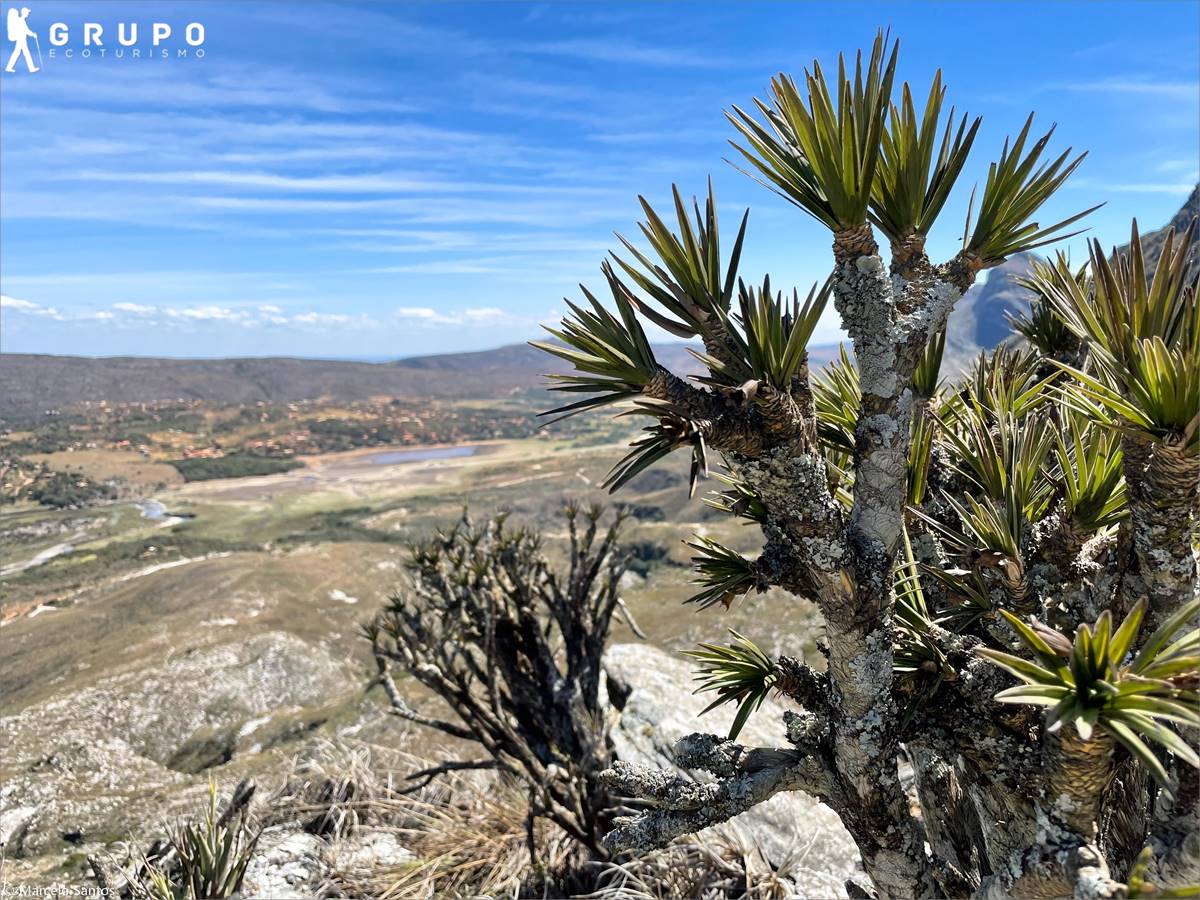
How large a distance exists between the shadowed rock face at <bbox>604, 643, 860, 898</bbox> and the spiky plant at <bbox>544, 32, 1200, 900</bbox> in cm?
201

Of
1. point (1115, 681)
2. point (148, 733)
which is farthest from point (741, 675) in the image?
point (148, 733)

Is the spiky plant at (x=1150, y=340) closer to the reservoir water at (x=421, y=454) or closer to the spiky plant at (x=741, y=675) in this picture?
the spiky plant at (x=741, y=675)

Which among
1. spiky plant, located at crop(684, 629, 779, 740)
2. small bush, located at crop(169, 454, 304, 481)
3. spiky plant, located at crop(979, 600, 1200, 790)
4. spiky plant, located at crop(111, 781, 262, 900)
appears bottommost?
small bush, located at crop(169, 454, 304, 481)

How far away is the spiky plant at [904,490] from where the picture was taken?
5.79 ft

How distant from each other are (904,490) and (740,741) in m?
6.21

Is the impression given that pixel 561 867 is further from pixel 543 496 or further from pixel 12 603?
pixel 543 496

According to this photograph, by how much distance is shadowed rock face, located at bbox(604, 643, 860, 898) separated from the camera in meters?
4.91

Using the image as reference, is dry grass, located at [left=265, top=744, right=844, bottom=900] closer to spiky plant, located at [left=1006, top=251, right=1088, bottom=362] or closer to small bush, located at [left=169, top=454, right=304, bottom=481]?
spiky plant, located at [left=1006, top=251, right=1088, bottom=362]

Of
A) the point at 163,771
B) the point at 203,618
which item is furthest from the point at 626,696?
the point at 203,618

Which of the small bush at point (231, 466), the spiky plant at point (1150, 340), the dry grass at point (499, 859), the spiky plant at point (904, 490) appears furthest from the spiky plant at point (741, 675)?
the small bush at point (231, 466)

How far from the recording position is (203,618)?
79.9ft

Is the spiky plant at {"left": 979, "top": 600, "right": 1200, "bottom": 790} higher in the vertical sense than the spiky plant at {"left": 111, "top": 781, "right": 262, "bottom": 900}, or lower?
higher

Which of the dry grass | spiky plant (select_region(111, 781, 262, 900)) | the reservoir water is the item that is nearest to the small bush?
the reservoir water

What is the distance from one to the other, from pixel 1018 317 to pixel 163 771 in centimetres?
1473
